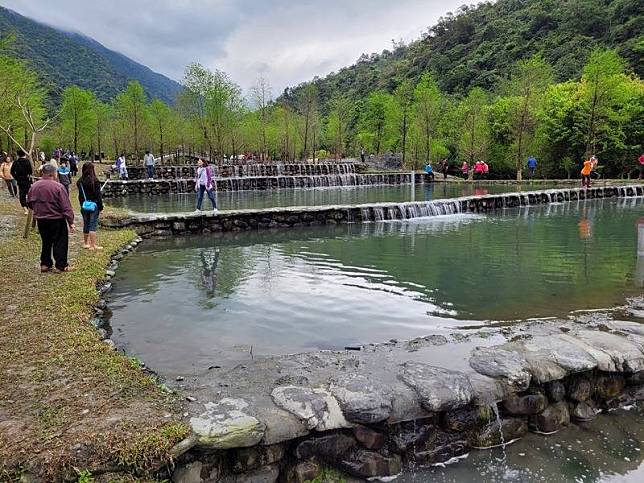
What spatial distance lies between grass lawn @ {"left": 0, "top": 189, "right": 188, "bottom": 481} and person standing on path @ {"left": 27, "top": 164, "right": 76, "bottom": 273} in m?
1.38

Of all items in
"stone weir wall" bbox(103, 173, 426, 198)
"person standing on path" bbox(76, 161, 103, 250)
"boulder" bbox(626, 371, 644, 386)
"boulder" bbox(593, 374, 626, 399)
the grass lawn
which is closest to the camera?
the grass lawn

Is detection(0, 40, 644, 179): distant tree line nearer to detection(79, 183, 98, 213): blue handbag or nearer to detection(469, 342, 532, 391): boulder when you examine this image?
detection(79, 183, 98, 213): blue handbag

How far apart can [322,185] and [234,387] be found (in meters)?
28.1

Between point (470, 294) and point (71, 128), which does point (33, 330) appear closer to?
point (470, 294)

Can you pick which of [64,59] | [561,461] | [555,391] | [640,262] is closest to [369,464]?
[561,461]

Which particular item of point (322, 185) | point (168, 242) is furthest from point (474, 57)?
point (168, 242)

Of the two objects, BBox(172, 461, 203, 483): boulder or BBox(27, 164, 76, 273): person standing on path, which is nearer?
BBox(172, 461, 203, 483): boulder

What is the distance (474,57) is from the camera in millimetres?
66875

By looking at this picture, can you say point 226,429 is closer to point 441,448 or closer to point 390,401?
point 390,401

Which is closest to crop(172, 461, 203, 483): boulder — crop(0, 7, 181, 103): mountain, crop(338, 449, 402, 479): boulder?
crop(338, 449, 402, 479): boulder

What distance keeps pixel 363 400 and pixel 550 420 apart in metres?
1.71

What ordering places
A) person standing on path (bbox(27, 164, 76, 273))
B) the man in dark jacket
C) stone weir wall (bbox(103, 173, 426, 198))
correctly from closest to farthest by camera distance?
person standing on path (bbox(27, 164, 76, 273))
the man in dark jacket
stone weir wall (bbox(103, 173, 426, 198))

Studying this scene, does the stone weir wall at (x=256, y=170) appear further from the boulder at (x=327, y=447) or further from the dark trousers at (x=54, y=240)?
the boulder at (x=327, y=447)

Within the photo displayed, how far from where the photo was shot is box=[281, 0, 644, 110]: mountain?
5053 cm
